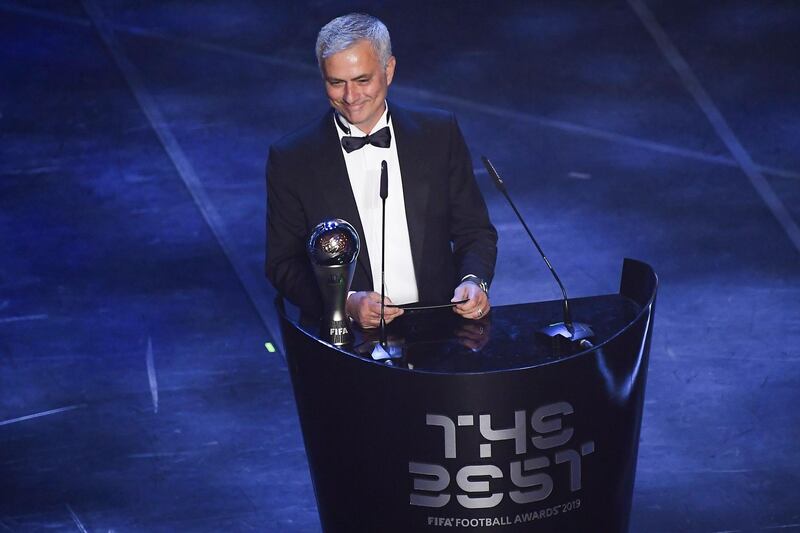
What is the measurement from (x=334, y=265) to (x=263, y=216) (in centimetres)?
367

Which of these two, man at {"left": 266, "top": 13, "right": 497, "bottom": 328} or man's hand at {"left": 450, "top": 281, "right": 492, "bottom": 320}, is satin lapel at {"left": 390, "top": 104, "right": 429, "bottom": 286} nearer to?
man at {"left": 266, "top": 13, "right": 497, "bottom": 328}

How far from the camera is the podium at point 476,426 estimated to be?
290 centimetres

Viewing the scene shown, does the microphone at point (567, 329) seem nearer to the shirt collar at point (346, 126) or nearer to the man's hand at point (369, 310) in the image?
the man's hand at point (369, 310)

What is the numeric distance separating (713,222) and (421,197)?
10.5ft

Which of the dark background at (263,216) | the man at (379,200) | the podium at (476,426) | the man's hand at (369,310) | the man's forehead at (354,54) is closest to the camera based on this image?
the podium at (476,426)

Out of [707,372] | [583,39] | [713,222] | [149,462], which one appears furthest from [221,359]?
[583,39]

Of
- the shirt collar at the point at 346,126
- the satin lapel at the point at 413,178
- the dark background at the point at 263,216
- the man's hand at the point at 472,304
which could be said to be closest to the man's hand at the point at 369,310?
the man's hand at the point at 472,304

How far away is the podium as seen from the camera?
9.53 feet

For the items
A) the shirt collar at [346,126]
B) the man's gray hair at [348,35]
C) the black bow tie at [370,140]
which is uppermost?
the man's gray hair at [348,35]

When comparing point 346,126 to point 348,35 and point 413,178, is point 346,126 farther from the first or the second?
point 348,35

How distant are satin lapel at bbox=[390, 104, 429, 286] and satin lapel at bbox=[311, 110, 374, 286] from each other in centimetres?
15

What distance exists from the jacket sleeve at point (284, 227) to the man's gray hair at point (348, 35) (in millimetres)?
390

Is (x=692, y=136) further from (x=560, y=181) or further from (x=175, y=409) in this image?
(x=175, y=409)

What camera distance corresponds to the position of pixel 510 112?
25.6ft
